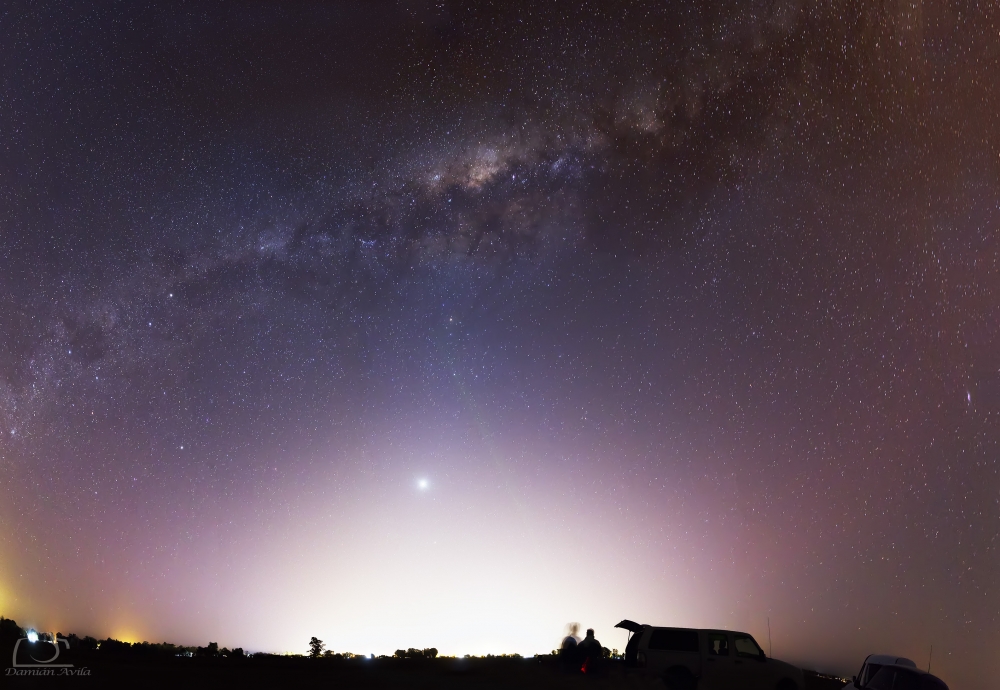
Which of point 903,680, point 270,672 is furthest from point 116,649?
point 903,680

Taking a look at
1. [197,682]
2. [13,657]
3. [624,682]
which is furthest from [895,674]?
[13,657]

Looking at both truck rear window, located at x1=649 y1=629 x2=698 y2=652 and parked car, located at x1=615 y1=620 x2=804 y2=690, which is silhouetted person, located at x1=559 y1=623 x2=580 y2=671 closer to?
parked car, located at x1=615 y1=620 x2=804 y2=690

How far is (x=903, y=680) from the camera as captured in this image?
12.4 m

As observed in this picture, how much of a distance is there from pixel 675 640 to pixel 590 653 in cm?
186

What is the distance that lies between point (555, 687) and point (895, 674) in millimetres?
6364

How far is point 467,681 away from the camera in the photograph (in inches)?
656

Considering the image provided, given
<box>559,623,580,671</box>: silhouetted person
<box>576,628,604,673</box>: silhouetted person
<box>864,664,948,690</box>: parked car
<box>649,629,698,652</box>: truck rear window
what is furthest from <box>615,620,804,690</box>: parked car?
<box>864,664,948,690</box>: parked car

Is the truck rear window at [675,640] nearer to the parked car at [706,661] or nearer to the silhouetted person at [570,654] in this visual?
the parked car at [706,661]

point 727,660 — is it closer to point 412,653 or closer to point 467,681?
point 467,681

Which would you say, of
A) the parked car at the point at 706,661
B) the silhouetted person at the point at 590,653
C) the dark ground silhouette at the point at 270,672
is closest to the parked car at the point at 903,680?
the parked car at the point at 706,661

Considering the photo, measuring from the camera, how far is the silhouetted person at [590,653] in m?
16.6

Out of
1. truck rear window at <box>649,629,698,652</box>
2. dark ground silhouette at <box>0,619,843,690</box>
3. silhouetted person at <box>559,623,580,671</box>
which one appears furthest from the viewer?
silhouetted person at <box>559,623,580,671</box>

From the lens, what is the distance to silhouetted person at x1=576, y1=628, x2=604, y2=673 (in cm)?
1658

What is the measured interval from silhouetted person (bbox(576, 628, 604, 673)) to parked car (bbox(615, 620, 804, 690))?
0.67m
